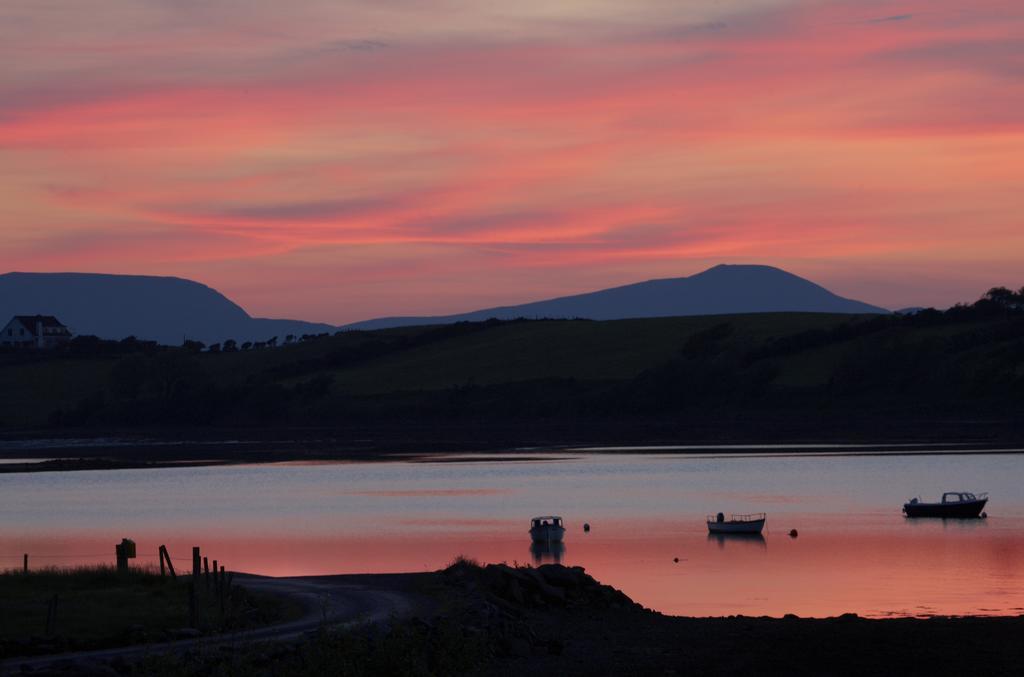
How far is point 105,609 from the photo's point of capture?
36812 millimetres

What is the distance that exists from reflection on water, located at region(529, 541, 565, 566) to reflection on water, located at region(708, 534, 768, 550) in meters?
6.22

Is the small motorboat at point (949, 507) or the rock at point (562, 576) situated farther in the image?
the small motorboat at point (949, 507)

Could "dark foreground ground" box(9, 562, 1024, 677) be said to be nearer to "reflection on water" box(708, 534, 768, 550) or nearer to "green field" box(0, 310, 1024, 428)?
"reflection on water" box(708, 534, 768, 550)

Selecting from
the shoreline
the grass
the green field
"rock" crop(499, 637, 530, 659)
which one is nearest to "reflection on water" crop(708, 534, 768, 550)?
the grass

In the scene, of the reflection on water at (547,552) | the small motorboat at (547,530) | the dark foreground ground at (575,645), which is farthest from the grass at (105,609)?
the small motorboat at (547,530)

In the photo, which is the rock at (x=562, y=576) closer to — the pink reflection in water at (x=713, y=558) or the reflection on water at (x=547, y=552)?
the pink reflection in water at (x=713, y=558)

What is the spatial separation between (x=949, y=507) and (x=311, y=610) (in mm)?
40375

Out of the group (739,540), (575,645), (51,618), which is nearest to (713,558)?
(739,540)

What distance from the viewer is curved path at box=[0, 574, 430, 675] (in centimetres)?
3114

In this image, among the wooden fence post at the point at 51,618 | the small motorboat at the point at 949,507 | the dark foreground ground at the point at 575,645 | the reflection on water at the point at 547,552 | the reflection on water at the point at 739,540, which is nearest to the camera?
the dark foreground ground at the point at 575,645

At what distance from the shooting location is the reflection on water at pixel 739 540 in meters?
61.6

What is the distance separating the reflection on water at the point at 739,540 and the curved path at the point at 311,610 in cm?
1900

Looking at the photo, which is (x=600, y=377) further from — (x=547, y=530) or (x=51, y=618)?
(x=51, y=618)

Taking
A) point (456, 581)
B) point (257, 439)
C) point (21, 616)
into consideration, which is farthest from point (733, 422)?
point (21, 616)
